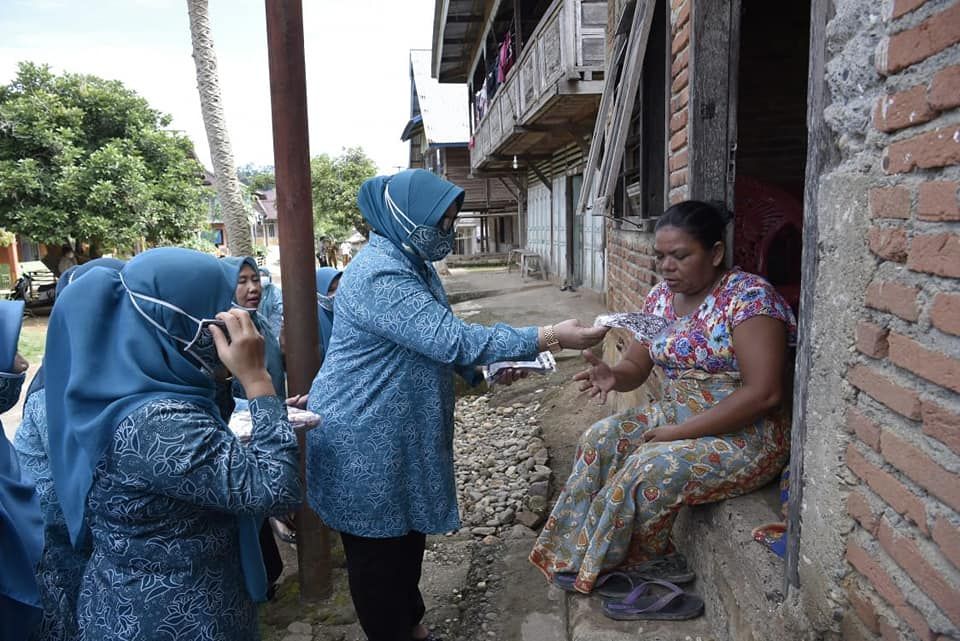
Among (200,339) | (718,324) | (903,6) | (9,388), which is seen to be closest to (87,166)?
A: (9,388)

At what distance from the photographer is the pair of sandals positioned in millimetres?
2215

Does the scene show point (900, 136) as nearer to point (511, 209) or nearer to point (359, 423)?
point (359, 423)

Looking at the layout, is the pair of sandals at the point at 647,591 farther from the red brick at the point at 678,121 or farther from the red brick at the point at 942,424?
the red brick at the point at 678,121

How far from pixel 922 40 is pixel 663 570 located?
1.90 m

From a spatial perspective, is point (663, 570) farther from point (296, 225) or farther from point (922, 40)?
point (296, 225)

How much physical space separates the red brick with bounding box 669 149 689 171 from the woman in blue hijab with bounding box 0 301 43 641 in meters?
2.66

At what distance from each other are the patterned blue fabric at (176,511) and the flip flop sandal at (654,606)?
3.98 feet

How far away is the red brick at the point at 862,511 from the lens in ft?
4.66

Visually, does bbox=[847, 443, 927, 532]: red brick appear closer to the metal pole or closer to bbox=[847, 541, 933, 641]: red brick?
bbox=[847, 541, 933, 641]: red brick

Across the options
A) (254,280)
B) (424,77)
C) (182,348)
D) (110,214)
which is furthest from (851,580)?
(424,77)

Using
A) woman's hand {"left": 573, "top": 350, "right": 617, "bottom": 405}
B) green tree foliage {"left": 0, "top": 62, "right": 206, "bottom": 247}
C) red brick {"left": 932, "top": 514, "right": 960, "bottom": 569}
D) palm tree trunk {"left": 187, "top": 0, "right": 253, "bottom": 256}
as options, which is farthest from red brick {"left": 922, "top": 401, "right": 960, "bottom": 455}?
green tree foliage {"left": 0, "top": 62, "right": 206, "bottom": 247}

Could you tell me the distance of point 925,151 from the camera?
1.22 meters

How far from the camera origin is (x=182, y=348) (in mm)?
1559

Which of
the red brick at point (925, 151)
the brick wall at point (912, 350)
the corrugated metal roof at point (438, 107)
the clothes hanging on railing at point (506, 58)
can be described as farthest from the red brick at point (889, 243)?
the corrugated metal roof at point (438, 107)
